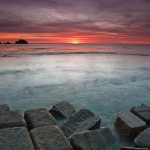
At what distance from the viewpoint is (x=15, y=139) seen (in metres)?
3.23

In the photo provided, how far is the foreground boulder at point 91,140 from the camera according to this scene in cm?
341

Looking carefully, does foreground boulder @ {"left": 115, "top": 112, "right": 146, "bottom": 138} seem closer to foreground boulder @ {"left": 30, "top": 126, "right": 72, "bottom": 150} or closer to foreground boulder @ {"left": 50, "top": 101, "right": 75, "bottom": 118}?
foreground boulder @ {"left": 50, "top": 101, "right": 75, "bottom": 118}

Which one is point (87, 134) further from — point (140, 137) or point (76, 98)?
point (76, 98)

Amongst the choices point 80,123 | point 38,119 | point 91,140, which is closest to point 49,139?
point 91,140

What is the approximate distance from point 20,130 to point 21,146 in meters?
0.46

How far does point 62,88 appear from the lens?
8.54 m

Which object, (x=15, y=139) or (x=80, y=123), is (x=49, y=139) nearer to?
(x=15, y=139)

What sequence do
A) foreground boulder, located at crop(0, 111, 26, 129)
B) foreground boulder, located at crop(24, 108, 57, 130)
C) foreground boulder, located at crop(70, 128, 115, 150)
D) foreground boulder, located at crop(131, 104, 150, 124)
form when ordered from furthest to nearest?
foreground boulder, located at crop(131, 104, 150, 124), foreground boulder, located at crop(24, 108, 57, 130), foreground boulder, located at crop(0, 111, 26, 129), foreground boulder, located at crop(70, 128, 115, 150)

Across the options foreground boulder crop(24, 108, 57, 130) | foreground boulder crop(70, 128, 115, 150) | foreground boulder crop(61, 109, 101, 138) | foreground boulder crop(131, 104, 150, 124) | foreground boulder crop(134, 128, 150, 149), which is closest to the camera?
foreground boulder crop(70, 128, 115, 150)

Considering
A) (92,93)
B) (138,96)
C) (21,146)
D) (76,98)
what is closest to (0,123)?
(21,146)

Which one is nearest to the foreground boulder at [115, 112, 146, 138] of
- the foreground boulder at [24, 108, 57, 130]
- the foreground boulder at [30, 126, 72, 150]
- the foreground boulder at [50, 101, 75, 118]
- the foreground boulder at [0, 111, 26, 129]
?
the foreground boulder at [50, 101, 75, 118]

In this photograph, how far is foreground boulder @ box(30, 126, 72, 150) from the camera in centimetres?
312

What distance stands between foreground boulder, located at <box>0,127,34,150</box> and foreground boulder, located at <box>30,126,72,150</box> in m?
0.11

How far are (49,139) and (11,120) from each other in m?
0.99
